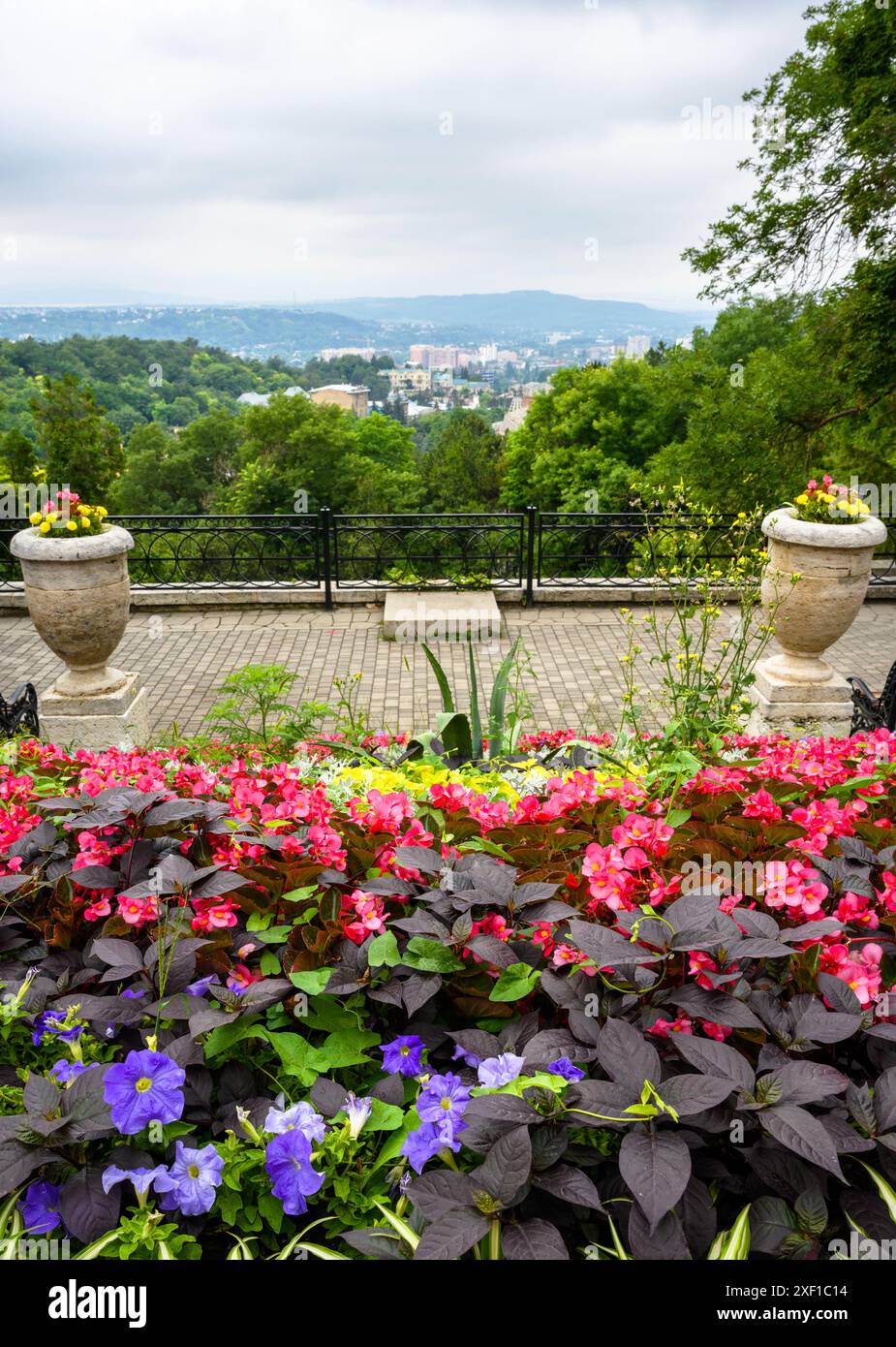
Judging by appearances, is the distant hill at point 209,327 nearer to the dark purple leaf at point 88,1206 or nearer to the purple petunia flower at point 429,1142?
the dark purple leaf at point 88,1206

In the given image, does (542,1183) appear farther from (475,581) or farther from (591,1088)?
(475,581)

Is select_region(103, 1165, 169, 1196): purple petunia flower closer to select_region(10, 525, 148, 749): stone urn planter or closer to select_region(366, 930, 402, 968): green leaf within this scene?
select_region(366, 930, 402, 968): green leaf

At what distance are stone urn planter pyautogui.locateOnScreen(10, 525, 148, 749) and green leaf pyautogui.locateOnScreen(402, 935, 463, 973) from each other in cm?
425

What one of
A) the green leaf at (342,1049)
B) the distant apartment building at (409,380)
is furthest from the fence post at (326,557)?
the distant apartment building at (409,380)

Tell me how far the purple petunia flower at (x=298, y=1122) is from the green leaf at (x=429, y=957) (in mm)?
345

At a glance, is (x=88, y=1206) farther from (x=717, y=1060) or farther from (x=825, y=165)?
(x=825, y=165)

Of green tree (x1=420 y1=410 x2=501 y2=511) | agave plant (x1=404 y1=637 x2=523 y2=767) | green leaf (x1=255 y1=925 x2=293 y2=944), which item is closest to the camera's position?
green leaf (x1=255 y1=925 x2=293 y2=944)

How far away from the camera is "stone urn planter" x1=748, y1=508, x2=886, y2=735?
19.7 ft

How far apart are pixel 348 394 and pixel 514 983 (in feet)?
341

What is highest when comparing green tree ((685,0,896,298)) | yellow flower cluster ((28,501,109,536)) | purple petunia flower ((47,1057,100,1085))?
green tree ((685,0,896,298))

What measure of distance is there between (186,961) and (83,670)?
5293 millimetres

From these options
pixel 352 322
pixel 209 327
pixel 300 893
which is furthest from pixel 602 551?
pixel 352 322

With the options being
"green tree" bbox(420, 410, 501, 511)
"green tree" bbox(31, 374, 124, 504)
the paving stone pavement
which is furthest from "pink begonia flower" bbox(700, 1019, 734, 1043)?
"green tree" bbox(420, 410, 501, 511)
